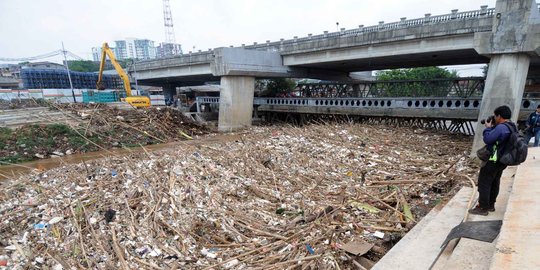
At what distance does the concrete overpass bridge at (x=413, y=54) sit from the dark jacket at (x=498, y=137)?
6858mm

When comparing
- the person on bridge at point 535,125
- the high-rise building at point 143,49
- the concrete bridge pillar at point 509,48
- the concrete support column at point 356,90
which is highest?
the high-rise building at point 143,49

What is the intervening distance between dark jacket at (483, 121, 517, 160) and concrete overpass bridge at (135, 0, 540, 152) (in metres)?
6.86

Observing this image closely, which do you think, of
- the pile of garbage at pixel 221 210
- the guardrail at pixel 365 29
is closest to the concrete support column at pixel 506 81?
the guardrail at pixel 365 29

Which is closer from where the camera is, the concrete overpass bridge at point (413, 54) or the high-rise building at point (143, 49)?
the concrete overpass bridge at point (413, 54)

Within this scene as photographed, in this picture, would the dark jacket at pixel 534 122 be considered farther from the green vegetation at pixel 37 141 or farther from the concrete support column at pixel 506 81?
the green vegetation at pixel 37 141

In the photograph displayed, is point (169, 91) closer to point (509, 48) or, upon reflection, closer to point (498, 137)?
point (509, 48)

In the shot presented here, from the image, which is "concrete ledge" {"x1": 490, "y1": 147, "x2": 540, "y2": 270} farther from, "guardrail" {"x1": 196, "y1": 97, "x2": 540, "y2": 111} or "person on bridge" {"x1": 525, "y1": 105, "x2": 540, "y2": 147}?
"guardrail" {"x1": 196, "y1": 97, "x2": 540, "y2": 111}

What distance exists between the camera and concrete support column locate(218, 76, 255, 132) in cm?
1648

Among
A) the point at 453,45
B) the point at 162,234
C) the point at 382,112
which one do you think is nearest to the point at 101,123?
the point at 162,234

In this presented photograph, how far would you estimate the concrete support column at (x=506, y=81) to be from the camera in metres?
8.51

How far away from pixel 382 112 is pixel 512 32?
644cm

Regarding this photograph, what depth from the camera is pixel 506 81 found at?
8.61m

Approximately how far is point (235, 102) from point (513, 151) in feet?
48.4

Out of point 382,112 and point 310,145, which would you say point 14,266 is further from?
point 382,112
